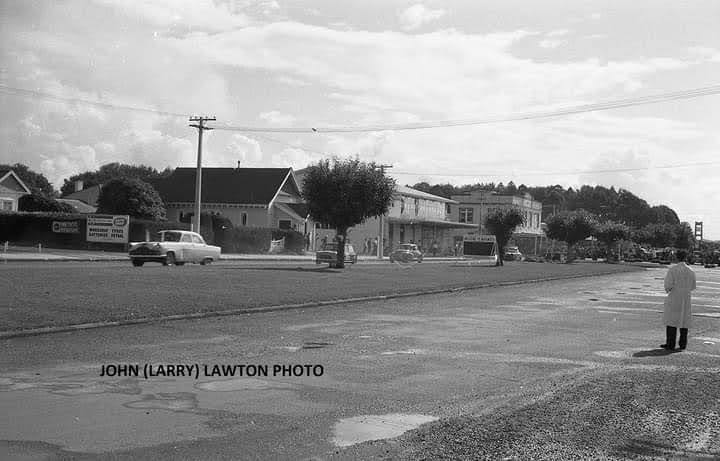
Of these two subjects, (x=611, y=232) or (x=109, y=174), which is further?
(x=109, y=174)

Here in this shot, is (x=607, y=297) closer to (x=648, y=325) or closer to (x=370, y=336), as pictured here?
(x=648, y=325)

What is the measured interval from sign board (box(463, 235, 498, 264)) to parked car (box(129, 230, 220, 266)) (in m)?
39.1

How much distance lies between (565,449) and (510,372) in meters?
4.28

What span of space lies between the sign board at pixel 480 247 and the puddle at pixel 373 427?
66.7 m

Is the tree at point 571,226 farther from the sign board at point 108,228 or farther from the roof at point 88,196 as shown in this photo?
the roof at point 88,196

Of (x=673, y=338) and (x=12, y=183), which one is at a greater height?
(x=12, y=183)

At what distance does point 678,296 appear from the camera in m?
14.1

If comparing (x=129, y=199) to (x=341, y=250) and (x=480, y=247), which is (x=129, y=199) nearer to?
(x=341, y=250)

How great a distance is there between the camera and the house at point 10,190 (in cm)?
6159

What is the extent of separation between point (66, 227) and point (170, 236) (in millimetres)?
17522

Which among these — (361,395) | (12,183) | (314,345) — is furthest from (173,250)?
(12,183)

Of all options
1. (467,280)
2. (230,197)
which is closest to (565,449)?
(467,280)

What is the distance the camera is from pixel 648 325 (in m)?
18.4

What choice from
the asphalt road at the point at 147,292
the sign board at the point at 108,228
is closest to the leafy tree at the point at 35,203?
the sign board at the point at 108,228
